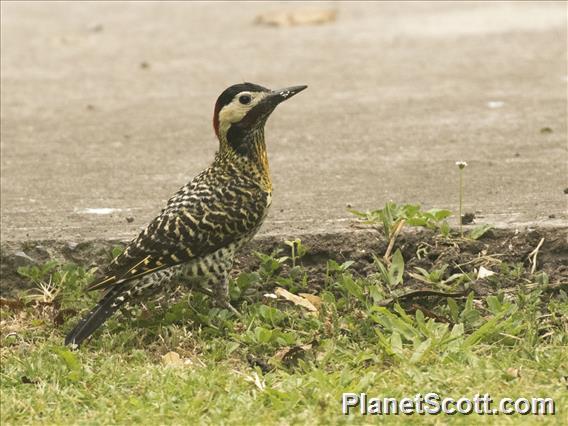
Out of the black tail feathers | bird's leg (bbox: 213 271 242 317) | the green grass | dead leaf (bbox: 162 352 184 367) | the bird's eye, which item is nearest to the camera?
the green grass

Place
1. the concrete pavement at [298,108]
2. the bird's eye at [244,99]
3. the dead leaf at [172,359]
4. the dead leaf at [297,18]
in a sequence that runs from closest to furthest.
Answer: the dead leaf at [172,359]
the bird's eye at [244,99]
the concrete pavement at [298,108]
the dead leaf at [297,18]

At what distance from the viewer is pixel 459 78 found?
10781 mm

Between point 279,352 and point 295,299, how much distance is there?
575 mm

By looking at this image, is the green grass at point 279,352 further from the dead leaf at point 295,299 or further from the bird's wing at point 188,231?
the bird's wing at point 188,231

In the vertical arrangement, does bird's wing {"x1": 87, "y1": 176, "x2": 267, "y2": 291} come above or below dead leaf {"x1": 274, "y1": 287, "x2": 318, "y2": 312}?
above

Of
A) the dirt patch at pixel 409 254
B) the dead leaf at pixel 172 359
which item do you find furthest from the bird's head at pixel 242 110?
the dead leaf at pixel 172 359

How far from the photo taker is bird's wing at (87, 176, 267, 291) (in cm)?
612

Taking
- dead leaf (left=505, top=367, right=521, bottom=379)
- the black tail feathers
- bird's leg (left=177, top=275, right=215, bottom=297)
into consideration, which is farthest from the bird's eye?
dead leaf (left=505, top=367, right=521, bottom=379)

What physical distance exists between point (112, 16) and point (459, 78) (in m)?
5.12

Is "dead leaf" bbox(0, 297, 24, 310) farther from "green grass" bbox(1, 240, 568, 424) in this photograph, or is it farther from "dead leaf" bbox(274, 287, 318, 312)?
"dead leaf" bbox(274, 287, 318, 312)

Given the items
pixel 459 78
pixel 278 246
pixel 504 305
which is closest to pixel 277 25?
pixel 459 78

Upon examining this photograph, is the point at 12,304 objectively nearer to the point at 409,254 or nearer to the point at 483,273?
the point at 409,254

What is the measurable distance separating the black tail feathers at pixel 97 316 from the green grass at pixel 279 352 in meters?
0.08

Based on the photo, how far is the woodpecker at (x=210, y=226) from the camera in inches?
241
